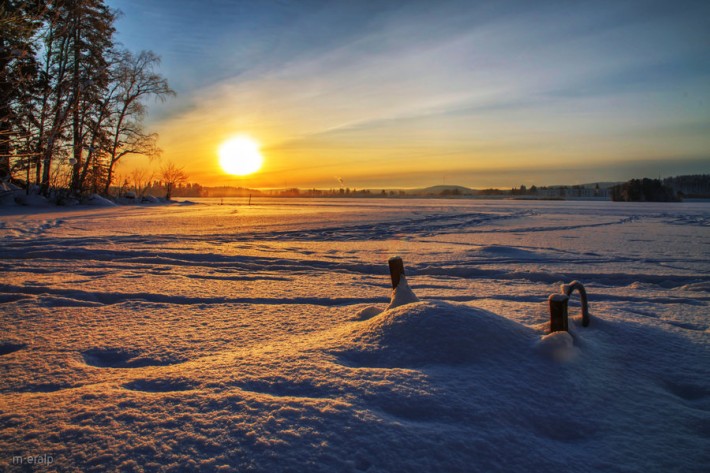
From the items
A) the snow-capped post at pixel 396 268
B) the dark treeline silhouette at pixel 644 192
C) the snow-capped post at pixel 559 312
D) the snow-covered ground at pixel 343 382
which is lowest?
the snow-covered ground at pixel 343 382

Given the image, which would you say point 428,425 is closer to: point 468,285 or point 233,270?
point 468,285

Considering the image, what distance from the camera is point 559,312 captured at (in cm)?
168

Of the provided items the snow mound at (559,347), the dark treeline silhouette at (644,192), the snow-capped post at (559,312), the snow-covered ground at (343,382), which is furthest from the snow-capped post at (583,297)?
the dark treeline silhouette at (644,192)

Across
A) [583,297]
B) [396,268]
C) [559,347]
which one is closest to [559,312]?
[559,347]

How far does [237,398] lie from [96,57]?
78.9 ft

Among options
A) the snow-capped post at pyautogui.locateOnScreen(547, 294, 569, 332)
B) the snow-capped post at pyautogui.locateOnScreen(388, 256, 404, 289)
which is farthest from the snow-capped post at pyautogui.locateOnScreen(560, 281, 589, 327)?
the snow-capped post at pyautogui.locateOnScreen(388, 256, 404, 289)

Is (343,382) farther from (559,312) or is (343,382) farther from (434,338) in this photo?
(559,312)

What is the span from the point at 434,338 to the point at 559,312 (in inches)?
22.7

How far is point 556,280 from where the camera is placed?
3863 millimetres

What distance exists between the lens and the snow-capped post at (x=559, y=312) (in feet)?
5.49

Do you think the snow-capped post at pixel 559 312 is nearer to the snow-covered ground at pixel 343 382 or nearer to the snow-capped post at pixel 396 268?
the snow-covered ground at pixel 343 382

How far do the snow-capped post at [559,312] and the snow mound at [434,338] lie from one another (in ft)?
0.37

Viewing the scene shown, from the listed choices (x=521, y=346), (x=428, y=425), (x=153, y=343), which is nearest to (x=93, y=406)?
(x=153, y=343)

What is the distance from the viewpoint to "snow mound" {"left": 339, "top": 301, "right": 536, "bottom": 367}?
5.08 feet
